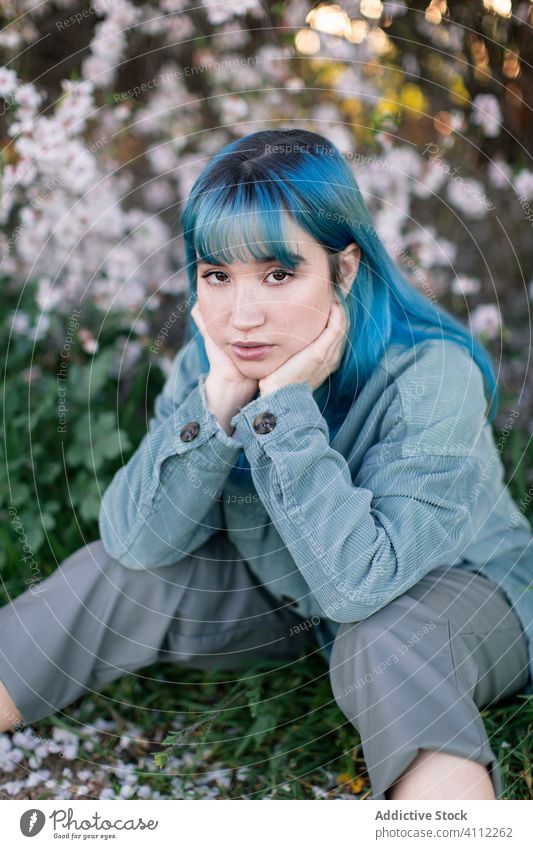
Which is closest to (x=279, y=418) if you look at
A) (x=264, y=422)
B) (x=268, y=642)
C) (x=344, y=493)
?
(x=264, y=422)

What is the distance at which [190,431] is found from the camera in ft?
3.70

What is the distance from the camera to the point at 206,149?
219 cm

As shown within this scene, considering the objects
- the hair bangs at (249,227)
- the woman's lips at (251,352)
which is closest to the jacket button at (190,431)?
the woman's lips at (251,352)

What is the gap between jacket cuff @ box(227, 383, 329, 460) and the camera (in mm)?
1040

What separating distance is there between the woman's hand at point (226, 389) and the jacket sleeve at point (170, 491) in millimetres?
17

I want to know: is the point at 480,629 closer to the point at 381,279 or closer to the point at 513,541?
the point at 513,541

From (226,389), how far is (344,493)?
0.22 metres

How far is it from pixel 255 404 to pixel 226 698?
551 millimetres

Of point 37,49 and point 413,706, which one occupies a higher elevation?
point 37,49
